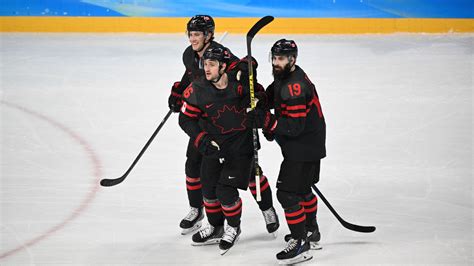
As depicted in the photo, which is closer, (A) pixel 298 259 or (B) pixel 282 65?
(B) pixel 282 65

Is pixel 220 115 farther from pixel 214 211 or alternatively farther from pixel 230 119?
pixel 214 211

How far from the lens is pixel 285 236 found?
166 inches

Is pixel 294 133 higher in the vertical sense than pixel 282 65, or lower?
lower

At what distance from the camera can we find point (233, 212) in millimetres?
4086

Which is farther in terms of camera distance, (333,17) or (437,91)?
(333,17)

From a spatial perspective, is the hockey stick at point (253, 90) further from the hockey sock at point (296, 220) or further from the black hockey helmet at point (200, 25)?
the black hockey helmet at point (200, 25)

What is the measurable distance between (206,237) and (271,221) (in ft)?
1.16

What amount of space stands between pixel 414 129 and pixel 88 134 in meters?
2.47

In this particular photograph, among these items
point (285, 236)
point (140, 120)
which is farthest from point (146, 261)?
point (140, 120)

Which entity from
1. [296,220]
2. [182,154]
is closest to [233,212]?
[296,220]

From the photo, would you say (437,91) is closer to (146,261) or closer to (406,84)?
(406,84)

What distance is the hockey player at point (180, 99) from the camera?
13.7 feet

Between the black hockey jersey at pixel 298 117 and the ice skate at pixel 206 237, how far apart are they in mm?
629

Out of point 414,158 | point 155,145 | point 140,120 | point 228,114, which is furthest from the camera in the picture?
point 140,120
